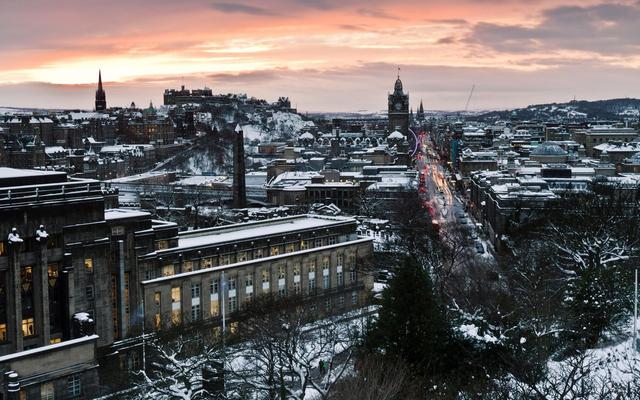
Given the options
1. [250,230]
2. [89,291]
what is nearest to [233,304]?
[250,230]

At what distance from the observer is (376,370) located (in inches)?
1054

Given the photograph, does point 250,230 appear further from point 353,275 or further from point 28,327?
point 28,327

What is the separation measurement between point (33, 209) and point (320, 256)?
21.9 m

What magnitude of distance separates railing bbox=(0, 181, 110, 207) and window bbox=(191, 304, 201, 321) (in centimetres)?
941

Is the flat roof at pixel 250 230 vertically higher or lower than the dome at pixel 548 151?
lower

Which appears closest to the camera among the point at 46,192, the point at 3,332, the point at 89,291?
the point at 3,332

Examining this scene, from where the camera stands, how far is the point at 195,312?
47.4 m

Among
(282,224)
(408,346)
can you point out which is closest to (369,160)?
(282,224)

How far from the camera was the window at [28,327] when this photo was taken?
39.2 meters

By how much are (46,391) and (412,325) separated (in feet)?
55.7

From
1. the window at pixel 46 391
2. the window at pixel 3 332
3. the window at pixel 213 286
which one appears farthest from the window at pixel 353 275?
the window at pixel 46 391

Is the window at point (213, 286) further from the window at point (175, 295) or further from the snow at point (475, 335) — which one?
the snow at point (475, 335)

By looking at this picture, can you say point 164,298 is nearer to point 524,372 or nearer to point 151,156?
point 524,372

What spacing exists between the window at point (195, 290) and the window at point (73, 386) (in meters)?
11.3
